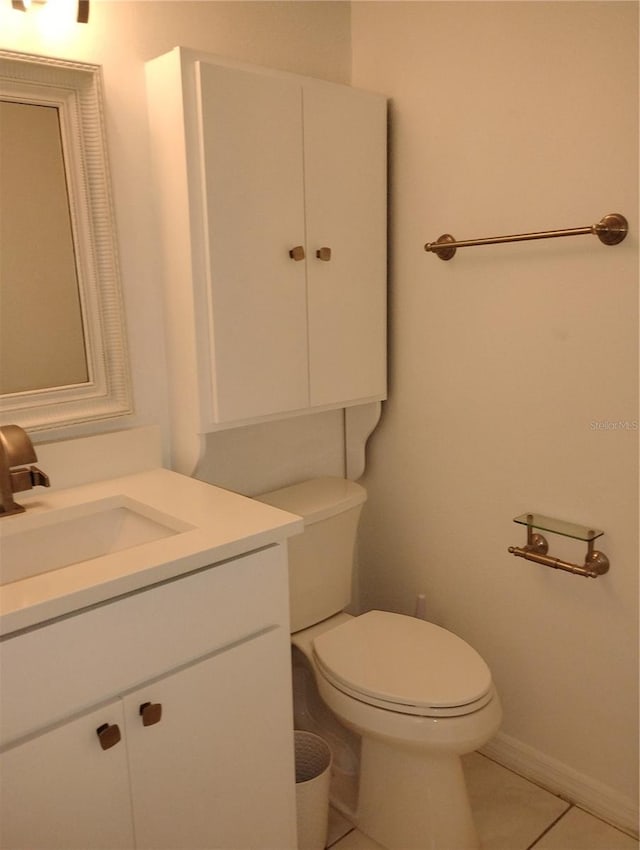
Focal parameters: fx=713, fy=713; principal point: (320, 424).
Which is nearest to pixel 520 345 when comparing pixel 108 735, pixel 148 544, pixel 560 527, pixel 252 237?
pixel 560 527

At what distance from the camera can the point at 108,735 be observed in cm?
109

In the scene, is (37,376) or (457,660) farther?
(457,660)

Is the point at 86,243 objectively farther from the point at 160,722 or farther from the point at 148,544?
the point at 160,722

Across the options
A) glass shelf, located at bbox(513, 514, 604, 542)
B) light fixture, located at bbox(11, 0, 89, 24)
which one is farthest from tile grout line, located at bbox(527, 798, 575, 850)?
light fixture, located at bbox(11, 0, 89, 24)

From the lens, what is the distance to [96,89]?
4.72ft

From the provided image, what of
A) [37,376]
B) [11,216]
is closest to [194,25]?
[11,216]

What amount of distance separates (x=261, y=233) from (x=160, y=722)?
1.01 metres

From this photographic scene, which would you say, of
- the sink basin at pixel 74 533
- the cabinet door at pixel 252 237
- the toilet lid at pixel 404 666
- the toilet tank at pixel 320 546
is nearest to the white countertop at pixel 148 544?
the sink basin at pixel 74 533

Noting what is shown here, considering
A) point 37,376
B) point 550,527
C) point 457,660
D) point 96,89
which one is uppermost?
point 96,89

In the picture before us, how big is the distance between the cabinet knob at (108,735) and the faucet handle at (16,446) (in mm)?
475

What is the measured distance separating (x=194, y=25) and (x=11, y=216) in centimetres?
62

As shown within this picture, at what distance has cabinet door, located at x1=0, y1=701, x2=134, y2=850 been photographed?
1.01 meters

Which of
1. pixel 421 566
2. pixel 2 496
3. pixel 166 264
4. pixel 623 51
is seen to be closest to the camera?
pixel 2 496

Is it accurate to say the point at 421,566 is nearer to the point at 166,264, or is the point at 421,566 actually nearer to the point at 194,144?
the point at 166,264
